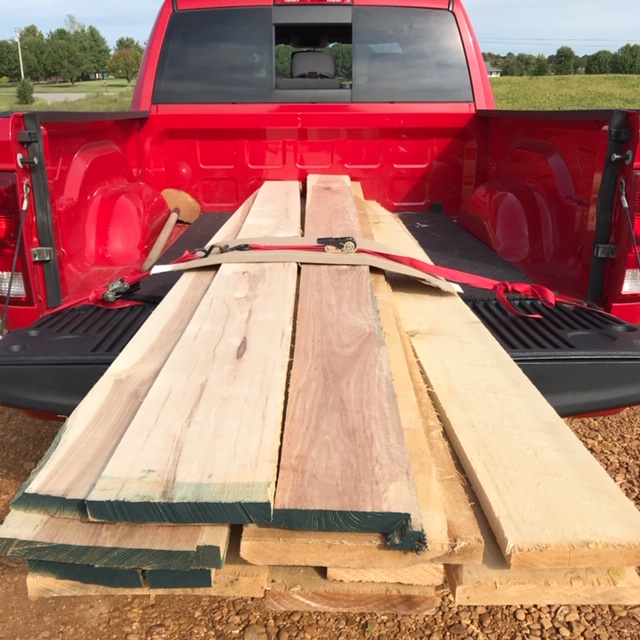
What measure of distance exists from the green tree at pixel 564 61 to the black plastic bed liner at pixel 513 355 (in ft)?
330

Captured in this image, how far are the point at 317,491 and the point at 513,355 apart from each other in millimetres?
1121

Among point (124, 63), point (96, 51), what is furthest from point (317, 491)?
point (96, 51)

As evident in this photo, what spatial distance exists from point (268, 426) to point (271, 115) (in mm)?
2980

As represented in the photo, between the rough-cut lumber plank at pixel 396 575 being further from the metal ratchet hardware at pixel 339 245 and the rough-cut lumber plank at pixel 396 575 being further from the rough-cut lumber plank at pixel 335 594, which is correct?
the metal ratchet hardware at pixel 339 245

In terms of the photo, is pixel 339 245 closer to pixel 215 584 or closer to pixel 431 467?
pixel 431 467

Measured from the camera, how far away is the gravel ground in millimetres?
2389

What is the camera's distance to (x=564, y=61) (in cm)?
9556

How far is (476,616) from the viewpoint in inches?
98.3

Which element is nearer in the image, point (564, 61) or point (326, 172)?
point (326, 172)

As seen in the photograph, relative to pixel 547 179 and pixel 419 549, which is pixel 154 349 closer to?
pixel 419 549

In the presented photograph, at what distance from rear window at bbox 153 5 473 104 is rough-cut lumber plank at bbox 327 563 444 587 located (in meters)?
3.32

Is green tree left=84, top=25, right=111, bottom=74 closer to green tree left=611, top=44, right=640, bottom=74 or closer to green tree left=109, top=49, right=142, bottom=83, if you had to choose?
green tree left=109, top=49, right=142, bottom=83

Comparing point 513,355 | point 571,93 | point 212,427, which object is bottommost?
point 513,355

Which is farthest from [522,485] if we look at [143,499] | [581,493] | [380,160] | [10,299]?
[380,160]
